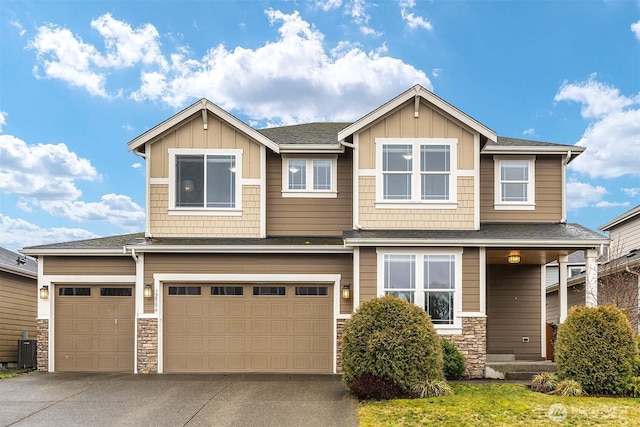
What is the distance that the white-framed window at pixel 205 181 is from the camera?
1502 cm

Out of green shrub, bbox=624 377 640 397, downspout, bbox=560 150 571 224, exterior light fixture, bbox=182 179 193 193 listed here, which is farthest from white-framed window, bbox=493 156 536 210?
exterior light fixture, bbox=182 179 193 193

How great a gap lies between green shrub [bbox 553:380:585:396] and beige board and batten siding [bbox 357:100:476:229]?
4348 mm

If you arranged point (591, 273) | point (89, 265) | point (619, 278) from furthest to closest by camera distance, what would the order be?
point (619, 278)
point (89, 265)
point (591, 273)

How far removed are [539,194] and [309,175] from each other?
6055 millimetres

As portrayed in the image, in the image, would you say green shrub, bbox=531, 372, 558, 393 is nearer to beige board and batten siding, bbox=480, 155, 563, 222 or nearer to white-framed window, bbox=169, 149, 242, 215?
beige board and batten siding, bbox=480, 155, 563, 222

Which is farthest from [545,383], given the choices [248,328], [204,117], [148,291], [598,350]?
[204,117]

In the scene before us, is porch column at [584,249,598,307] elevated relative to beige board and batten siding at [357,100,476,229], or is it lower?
lower

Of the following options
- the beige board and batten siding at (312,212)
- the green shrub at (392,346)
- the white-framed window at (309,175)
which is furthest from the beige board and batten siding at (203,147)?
Answer: the green shrub at (392,346)

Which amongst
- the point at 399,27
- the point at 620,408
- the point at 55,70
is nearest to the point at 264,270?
the point at 620,408

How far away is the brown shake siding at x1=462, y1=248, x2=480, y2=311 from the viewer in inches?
525

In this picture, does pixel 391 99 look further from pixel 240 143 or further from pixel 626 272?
pixel 626 272

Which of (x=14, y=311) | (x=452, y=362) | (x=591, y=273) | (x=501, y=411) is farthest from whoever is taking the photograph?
(x=14, y=311)

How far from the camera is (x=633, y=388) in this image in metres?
11.0

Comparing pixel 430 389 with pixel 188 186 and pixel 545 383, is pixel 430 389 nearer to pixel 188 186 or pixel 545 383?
pixel 545 383
